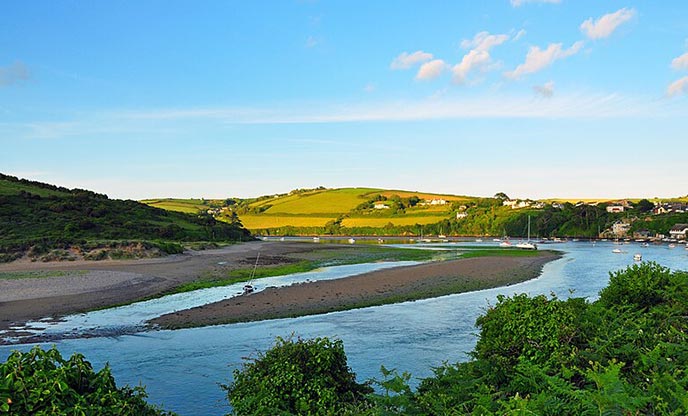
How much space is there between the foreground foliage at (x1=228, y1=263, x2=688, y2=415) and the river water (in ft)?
5.47

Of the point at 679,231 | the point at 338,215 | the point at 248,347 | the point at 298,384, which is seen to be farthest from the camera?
the point at 338,215

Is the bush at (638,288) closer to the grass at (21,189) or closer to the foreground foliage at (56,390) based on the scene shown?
the foreground foliage at (56,390)

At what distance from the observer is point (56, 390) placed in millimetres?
5719

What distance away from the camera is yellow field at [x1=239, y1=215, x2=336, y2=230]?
17900 centimetres

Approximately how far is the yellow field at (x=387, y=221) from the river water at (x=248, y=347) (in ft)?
461

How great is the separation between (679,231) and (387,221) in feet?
264

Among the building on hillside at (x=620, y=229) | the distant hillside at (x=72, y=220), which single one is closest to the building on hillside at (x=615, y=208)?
the building on hillside at (x=620, y=229)

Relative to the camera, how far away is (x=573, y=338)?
12.1 m

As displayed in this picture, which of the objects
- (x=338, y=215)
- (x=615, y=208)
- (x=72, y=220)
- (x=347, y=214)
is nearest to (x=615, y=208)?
(x=615, y=208)

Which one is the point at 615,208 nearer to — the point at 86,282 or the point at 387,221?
the point at 387,221

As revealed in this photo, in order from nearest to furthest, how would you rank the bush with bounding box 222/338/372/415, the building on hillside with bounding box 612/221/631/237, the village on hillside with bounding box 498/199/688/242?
the bush with bounding box 222/338/372/415 → the village on hillside with bounding box 498/199/688/242 → the building on hillside with bounding box 612/221/631/237

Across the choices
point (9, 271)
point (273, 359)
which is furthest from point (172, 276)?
point (273, 359)

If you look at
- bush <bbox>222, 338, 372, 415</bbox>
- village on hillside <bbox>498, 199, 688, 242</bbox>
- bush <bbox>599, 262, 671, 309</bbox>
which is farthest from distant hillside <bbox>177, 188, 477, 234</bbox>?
bush <bbox>222, 338, 372, 415</bbox>

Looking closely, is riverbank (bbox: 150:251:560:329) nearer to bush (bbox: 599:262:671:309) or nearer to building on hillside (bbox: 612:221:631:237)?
bush (bbox: 599:262:671:309)
